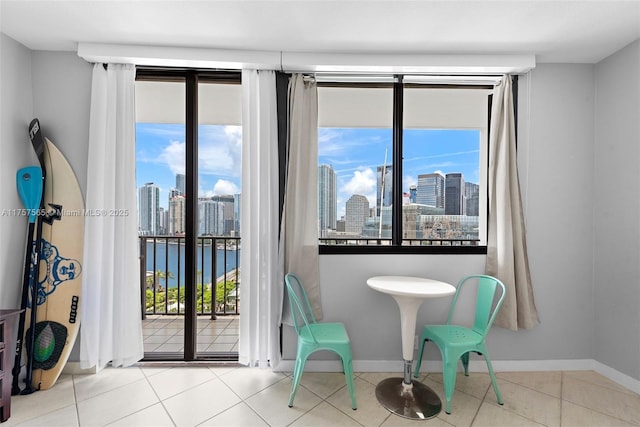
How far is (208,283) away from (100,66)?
2.35 metres

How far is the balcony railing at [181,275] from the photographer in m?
3.22

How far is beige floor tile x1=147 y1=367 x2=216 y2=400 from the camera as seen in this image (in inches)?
78.0

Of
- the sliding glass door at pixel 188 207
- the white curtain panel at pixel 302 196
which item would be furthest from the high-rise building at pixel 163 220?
the white curtain panel at pixel 302 196

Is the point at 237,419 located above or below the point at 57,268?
below

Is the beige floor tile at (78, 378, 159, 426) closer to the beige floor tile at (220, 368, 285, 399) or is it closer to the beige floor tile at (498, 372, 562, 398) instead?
the beige floor tile at (220, 368, 285, 399)

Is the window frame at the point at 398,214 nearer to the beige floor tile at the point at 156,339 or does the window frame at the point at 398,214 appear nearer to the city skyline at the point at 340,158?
the city skyline at the point at 340,158

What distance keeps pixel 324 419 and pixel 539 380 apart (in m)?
1.79

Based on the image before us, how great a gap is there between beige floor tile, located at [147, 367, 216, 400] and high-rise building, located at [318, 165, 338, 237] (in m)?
1.52

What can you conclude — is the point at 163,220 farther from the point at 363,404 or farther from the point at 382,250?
the point at 363,404

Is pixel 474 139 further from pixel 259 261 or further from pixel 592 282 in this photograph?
pixel 259 261

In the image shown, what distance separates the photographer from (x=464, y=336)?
1.91 meters

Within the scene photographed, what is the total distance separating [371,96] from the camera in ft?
8.70

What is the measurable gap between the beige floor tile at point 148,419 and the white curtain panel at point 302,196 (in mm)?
955

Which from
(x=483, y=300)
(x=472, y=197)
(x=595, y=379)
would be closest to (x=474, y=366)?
(x=483, y=300)
